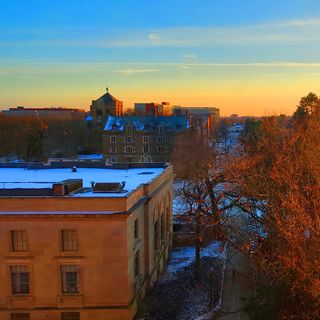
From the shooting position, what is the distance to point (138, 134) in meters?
88.5

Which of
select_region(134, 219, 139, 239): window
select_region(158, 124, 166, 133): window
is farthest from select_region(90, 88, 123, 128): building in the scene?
select_region(134, 219, 139, 239): window

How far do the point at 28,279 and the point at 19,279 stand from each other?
1.58ft

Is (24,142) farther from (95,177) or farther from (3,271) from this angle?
(3,271)

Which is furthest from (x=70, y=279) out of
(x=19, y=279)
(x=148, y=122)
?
(x=148, y=122)

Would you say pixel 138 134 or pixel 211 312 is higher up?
pixel 138 134

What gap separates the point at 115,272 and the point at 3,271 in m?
5.83

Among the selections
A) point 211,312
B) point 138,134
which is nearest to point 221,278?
point 211,312

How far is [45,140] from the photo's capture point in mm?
103000

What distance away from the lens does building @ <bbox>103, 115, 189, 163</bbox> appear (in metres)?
88.1

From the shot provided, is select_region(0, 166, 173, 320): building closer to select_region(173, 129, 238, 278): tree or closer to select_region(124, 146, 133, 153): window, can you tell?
select_region(173, 129, 238, 278): tree

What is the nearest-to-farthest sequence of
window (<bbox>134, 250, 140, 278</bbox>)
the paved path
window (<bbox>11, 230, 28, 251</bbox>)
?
1. window (<bbox>11, 230, 28, 251</bbox>)
2. the paved path
3. window (<bbox>134, 250, 140, 278</bbox>)

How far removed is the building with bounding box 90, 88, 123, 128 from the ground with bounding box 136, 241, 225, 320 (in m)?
83.2

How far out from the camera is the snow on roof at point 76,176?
31297 millimetres

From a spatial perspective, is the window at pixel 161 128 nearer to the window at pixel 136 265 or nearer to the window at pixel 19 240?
the window at pixel 136 265
